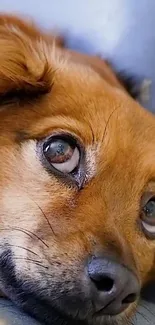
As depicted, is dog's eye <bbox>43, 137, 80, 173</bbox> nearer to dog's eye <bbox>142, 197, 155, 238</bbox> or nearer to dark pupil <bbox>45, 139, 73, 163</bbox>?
dark pupil <bbox>45, 139, 73, 163</bbox>

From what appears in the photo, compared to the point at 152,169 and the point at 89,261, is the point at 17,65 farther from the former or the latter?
the point at 89,261

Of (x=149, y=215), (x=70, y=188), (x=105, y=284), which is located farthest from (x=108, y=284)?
(x=149, y=215)

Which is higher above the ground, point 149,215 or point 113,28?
point 113,28

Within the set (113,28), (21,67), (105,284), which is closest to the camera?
(105,284)

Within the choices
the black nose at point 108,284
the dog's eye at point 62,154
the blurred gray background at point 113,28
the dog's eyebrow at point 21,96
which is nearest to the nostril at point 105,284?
the black nose at point 108,284

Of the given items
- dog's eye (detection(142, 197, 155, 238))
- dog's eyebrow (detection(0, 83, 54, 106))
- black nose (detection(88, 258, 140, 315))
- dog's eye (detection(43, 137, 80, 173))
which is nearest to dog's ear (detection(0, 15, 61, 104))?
dog's eyebrow (detection(0, 83, 54, 106))

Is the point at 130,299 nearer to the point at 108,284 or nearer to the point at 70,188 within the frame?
the point at 108,284

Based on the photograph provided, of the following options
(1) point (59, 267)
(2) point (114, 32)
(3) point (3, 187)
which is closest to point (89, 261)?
(1) point (59, 267)
